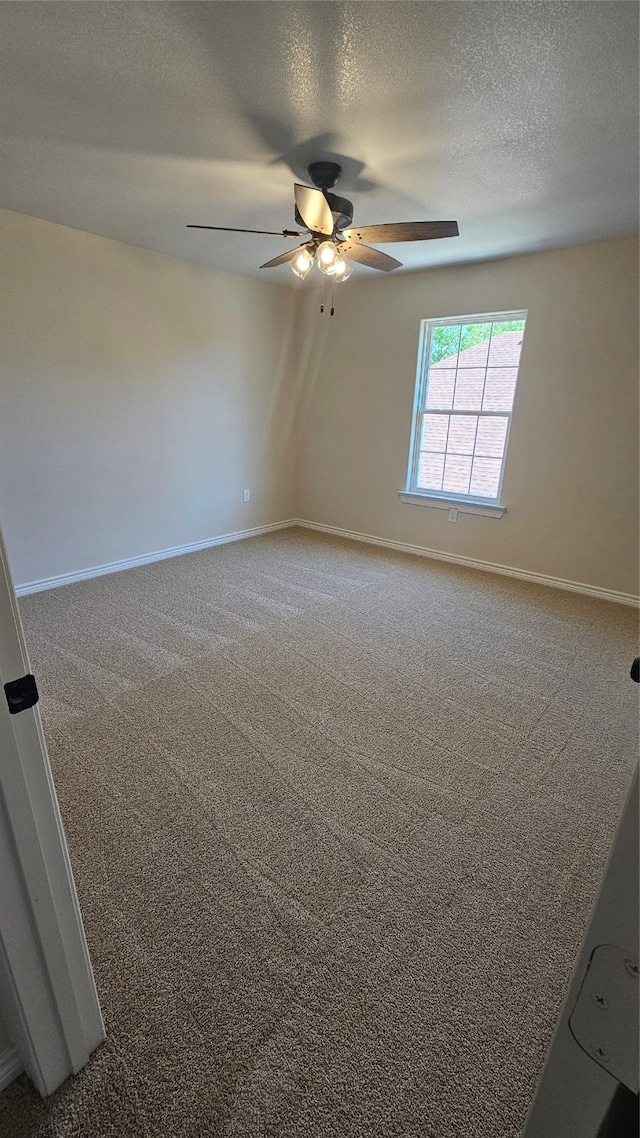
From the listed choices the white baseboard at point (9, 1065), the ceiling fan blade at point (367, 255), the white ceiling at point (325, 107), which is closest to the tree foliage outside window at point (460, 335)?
the white ceiling at point (325, 107)

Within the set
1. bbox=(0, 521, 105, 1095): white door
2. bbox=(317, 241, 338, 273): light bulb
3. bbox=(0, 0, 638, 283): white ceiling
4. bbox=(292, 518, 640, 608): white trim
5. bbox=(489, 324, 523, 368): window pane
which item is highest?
bbox=(0, 0, 638, 283): white ceiling

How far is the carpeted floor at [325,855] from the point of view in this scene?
3.47 ft

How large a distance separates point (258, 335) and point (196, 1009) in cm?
480

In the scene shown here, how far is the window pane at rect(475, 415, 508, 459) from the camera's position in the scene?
3.98m

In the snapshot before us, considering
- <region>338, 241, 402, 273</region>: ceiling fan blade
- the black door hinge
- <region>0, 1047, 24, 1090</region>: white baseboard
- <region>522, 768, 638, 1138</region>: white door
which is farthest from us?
<region>338, 241, 402, 273</region>: ceiling fan blade

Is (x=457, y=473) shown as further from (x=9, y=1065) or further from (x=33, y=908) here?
(x=9, y=1065)

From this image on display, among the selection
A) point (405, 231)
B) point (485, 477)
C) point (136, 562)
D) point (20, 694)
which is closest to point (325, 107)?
point (405, 231)

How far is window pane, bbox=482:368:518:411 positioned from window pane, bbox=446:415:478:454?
16 centimetres

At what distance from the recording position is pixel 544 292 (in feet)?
11.5

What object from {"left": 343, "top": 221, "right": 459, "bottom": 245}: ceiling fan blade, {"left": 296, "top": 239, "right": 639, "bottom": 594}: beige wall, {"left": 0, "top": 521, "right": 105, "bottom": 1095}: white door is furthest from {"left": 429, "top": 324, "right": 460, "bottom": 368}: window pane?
{"left": 0, "top": 521, "right": 105, "bottom": 1095}: white door

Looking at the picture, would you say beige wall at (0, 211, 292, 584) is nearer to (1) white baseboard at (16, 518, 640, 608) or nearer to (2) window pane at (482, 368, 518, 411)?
(1) white baseboard at (16, 518, 640, 608)

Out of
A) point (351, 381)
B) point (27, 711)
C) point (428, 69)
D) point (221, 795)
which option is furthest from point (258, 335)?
point (27, 711)

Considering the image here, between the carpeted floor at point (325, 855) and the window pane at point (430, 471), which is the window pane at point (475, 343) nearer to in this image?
the window pane at point (430, 471)

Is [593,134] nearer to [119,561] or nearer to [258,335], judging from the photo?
[258,335]
